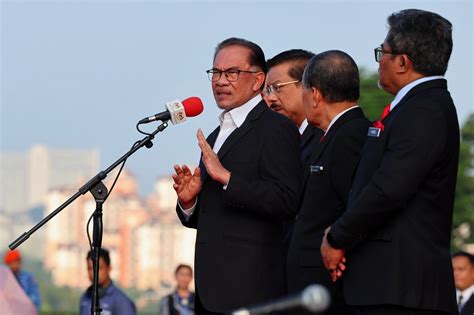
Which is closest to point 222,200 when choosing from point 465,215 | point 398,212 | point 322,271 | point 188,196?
point 188,196

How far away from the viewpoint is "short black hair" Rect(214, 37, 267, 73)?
6.53 m

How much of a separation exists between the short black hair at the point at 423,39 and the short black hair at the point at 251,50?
1.13m

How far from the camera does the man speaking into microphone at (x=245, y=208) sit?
612 centimetres

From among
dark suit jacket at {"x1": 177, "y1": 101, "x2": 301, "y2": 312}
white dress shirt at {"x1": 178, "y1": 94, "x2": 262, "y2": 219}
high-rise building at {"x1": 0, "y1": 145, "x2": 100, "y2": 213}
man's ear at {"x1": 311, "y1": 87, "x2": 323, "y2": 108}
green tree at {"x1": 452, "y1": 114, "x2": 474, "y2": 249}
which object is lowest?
high-rise building at {"x1": 0, "y1": 145, "x2": 100, "y2": 213}

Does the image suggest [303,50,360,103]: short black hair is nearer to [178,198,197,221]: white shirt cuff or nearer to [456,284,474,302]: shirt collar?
[178,198,197,221]: white shirt cuff

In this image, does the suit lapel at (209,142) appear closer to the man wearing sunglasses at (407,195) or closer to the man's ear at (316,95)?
the man's ear at (316,95)

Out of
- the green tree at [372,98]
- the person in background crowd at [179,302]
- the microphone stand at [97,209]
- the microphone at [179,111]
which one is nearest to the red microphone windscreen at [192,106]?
the microphone at [179,111]

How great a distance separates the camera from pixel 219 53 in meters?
6.55

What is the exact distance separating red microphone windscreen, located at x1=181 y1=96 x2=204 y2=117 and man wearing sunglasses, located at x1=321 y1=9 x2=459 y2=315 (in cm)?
107

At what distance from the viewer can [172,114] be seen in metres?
6.25

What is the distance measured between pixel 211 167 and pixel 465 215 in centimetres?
5549

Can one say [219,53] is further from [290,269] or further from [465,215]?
[465,215]

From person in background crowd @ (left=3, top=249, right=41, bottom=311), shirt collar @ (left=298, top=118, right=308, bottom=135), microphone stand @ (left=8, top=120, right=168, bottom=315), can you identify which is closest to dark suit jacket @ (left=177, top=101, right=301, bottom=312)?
microphone stand @ (left=8, top=120, right=168, bottom=315)

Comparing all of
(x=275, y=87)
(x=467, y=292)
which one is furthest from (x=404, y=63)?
(x=467, y=292)
